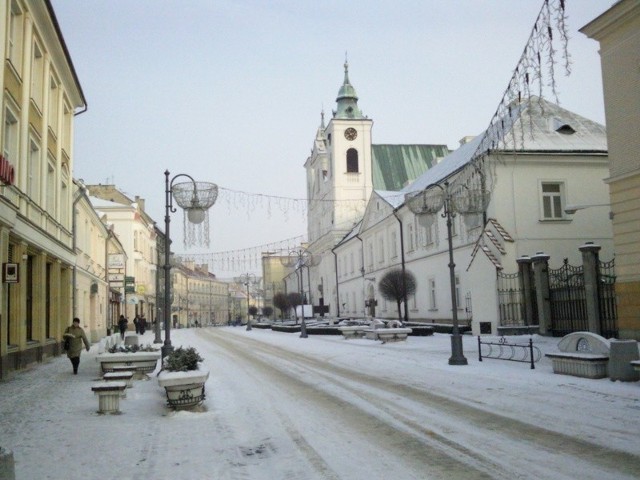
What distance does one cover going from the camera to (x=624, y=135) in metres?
19.6

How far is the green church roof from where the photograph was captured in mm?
75688

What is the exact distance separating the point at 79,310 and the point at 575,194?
2491 cm

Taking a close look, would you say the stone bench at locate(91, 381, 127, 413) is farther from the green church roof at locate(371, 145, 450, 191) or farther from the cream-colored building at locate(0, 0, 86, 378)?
the green church roof at locate(371, 145, 450, 191)

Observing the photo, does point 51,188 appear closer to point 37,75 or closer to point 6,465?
point 37,75

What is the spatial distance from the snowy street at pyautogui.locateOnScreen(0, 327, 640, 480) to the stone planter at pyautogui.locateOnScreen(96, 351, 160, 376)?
52 cm

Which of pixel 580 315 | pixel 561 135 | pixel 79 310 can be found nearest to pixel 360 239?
pixel 561 135

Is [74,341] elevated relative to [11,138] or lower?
lower

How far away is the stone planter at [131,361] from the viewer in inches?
600

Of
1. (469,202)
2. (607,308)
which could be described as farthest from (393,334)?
(607,308)

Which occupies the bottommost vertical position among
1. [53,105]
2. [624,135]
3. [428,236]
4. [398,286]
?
[398,286]

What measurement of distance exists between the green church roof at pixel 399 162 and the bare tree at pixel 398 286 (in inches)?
1437

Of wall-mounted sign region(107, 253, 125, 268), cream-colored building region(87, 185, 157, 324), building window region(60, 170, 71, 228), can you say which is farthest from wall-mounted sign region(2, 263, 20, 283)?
cream-colored building region(87, 185, 157, 324)

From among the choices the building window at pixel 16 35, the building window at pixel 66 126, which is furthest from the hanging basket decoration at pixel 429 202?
the building window at pixel 66 126

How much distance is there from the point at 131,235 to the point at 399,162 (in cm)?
3345
